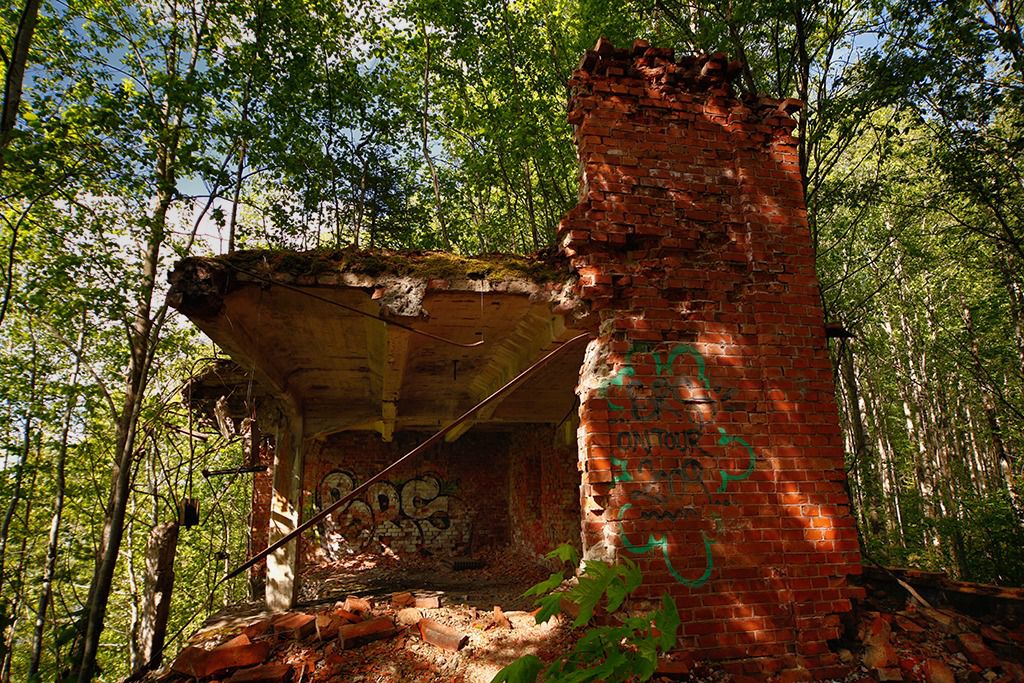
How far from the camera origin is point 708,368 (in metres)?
4.06

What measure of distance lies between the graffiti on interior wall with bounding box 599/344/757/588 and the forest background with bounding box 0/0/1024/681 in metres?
4.49

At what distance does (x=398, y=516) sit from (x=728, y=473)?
29.6ft

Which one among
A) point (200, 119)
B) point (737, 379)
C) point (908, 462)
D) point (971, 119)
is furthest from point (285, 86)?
point (908, 462)

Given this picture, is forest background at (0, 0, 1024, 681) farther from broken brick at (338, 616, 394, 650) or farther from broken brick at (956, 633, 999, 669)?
broken brick at (956, 633, 999, 669)

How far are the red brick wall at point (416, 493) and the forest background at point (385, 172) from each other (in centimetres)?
211

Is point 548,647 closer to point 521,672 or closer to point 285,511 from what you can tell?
point 521,672

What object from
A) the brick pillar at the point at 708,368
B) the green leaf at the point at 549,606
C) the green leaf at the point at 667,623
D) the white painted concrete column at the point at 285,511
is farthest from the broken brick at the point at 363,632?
the white painted concrete column at the point at 285,511

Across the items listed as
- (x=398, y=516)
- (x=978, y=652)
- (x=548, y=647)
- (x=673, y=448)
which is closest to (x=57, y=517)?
(x=398, y=516)

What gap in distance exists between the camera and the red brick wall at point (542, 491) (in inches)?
340

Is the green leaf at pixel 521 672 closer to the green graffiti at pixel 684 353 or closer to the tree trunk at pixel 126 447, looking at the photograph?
the green graffiti at pixel 684 353

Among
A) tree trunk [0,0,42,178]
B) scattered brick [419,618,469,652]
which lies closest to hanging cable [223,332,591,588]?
scattered brick [419,618,469,652]

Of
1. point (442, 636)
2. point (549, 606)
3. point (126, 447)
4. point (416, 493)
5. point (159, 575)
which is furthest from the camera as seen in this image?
point (416, 493)

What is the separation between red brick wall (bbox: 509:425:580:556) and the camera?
862 cm

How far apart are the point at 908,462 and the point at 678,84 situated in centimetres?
2017
